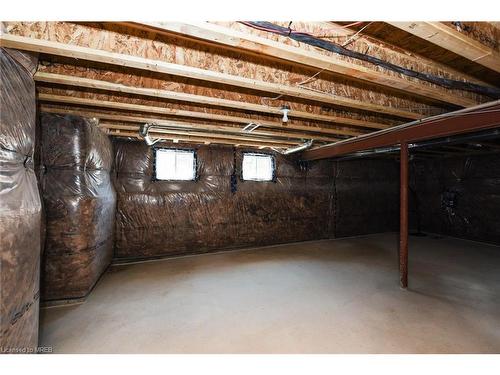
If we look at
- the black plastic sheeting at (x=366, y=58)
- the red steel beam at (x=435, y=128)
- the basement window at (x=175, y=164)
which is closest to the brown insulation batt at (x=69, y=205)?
the basement window at (x=175, y=164)

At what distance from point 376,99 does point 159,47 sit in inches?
77.0

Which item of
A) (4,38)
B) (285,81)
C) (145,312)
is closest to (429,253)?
(285,81)

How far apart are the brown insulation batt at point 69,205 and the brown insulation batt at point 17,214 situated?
1020 mm

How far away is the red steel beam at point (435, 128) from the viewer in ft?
6.36

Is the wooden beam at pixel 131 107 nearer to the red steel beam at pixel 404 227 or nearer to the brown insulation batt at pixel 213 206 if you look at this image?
the red steel beam at pixel 404 227

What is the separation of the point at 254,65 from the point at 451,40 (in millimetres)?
1178

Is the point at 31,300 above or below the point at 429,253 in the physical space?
above

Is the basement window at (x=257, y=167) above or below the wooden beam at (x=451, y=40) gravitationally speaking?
below

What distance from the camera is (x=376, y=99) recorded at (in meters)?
2.09

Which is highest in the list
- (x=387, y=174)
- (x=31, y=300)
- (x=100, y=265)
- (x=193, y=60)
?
(x=193, y=60)

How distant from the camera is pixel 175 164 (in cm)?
395

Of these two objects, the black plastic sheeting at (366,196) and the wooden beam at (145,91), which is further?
the black plastic sheeting at (366,196)

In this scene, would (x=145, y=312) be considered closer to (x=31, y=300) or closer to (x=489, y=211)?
(x=31, y=300)

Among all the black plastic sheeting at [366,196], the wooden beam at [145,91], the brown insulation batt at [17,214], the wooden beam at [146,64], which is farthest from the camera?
the black plastic sheeting at [366,196]
